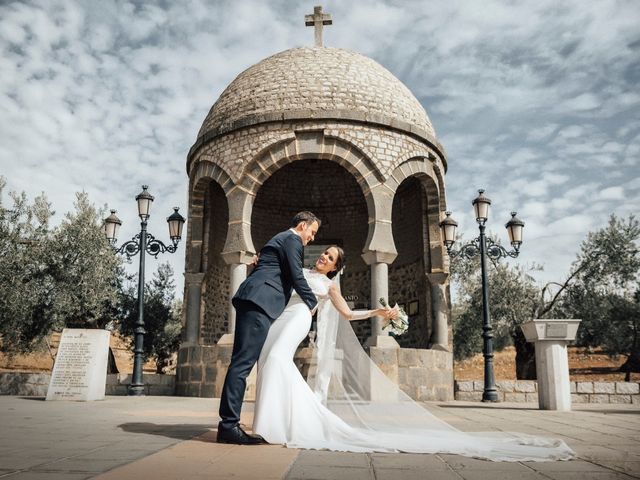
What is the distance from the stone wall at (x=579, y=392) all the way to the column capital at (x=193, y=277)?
7386 millimetres

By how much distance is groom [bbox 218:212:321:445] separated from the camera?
4.19 meters

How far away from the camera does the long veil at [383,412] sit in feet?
12.7

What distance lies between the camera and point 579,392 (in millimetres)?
12570

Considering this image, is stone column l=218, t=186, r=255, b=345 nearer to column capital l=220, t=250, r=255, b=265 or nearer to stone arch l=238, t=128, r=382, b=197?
column capital l=220, t=250, r=255, b=265

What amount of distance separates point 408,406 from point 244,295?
2.01 metres

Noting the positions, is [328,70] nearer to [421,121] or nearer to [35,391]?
[421,121]

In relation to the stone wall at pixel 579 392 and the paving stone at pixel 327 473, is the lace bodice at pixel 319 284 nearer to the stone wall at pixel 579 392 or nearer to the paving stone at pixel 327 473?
the paving stone at pixel 327 473

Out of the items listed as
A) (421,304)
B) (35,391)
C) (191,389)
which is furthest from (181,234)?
(421,304)

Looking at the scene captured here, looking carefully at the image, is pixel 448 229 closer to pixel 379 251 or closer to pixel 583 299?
pixel 379 251

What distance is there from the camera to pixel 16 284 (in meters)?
14.7

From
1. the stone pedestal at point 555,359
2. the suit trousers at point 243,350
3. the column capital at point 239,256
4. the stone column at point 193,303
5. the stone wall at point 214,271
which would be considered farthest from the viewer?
the stone wall at point 214,271

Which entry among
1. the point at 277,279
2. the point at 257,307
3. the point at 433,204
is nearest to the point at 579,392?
the point at 433,204

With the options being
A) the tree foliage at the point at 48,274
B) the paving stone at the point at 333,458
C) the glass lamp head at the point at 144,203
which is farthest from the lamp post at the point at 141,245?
the paving stone at the point at 333,458

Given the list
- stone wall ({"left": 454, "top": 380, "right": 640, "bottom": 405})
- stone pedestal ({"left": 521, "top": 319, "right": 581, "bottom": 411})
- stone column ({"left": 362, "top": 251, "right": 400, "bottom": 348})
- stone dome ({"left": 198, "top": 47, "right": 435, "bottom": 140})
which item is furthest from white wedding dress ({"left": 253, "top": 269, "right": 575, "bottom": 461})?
stone wall ({"left": 454, "top": 380, "right": 640, "bottom": 405})
